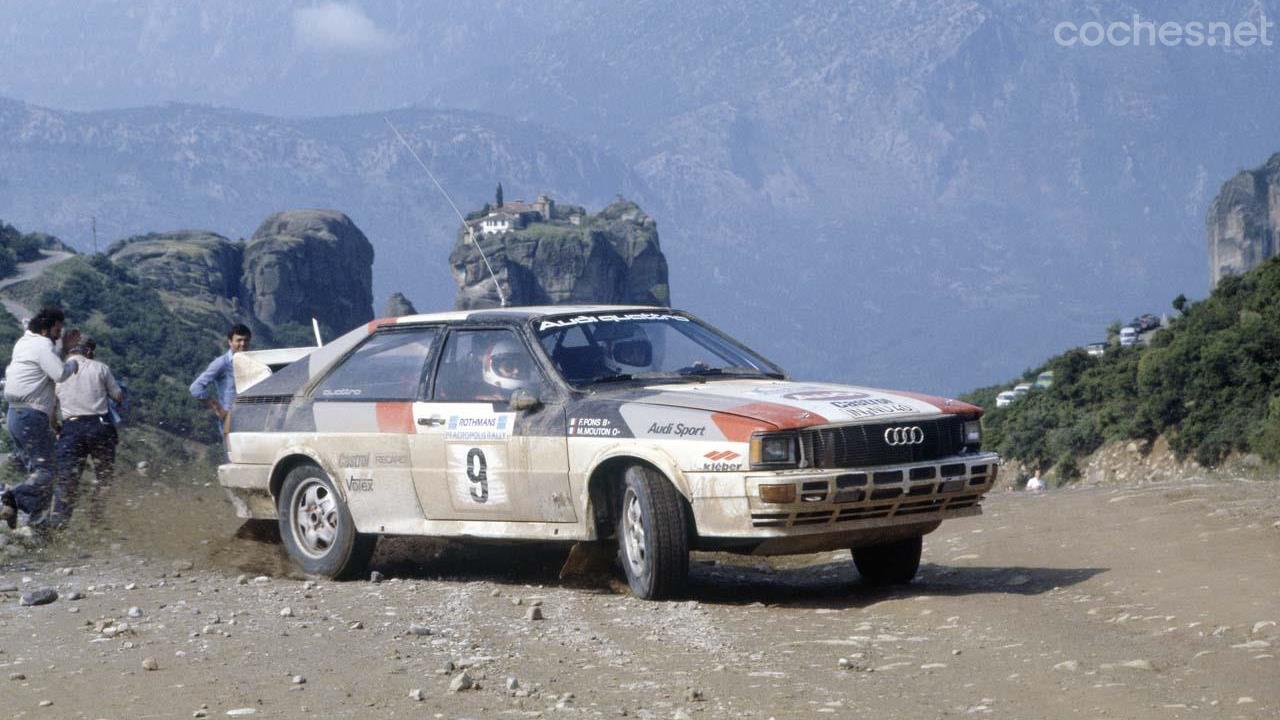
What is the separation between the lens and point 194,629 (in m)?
7.59

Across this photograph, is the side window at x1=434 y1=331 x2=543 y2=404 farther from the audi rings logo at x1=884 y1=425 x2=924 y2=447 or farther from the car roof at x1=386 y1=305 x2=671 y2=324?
the audi rings logo at x1=884 y1=425 x2=924 y2=447

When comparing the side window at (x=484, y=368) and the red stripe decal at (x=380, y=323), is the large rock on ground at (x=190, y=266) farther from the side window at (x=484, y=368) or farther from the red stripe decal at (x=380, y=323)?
the side window at (x=484, y=368)

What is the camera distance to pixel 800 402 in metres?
8.11

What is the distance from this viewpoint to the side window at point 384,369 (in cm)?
951

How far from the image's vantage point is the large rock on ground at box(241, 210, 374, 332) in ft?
558

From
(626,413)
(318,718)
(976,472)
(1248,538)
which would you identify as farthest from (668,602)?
(1248,538)

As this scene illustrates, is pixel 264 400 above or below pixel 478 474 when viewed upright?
above

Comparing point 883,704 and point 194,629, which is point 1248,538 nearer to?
point 883,704

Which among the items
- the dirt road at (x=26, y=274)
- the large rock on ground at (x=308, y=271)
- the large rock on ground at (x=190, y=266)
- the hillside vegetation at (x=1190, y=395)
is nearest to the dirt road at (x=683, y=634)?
the hillside vegetation at (x=1190, y=395)

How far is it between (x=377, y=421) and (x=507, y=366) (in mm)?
951

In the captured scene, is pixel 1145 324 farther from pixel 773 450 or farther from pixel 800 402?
pixel 773 450

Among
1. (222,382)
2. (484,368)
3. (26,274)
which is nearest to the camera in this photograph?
(484,368)

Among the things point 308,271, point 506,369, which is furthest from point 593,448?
point 308,271

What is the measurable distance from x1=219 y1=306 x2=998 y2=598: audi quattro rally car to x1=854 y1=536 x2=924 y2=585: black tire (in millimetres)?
11
